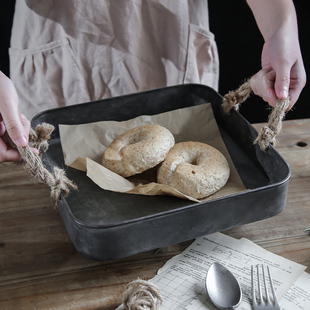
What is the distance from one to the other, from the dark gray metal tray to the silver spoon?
89 mm

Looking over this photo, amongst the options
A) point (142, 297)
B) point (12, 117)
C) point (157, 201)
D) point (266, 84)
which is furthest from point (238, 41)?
point (142, 297)

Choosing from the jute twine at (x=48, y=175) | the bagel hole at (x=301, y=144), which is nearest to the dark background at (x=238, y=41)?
the bagel hole at (x=301, y=144)

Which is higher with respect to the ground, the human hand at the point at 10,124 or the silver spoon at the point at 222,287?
the human hand at the point at 10,124

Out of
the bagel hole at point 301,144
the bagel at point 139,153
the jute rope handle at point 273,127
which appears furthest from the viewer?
the bagel hole at point 301,144

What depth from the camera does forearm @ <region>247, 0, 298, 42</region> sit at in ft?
3.91

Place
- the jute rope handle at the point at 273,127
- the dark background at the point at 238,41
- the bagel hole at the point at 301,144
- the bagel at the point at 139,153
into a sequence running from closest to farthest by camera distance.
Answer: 1. the jute rope handle at the point at 273,127
2. the bagel at the point at 139,153
3. the bagel hole at the point at 301,144
4. the dark background at the point at 238,41

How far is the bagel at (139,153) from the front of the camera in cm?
115

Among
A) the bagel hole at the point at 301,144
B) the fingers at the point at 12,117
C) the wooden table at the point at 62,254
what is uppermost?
the fingers at the point at 12,117

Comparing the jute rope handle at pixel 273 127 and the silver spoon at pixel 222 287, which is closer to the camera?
the silver spoon at pixel 222 287

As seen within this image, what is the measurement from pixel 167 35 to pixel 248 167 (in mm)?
640

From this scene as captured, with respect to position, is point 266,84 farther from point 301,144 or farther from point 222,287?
point 222,287

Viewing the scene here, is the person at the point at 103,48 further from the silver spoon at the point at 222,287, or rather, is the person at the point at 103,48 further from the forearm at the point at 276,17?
the silver spoon at the point at 222,287

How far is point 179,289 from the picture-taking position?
854 mm

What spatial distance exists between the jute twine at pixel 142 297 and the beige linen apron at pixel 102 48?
931 mm
